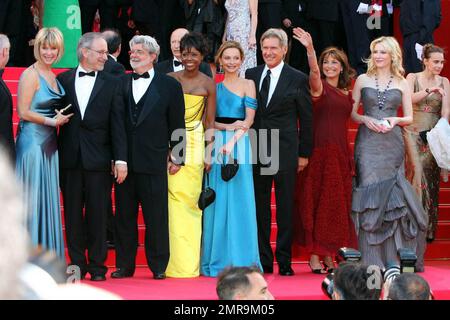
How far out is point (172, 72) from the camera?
7.95 m

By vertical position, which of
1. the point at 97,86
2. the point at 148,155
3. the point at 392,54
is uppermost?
the point at 392,54

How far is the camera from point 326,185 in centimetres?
802

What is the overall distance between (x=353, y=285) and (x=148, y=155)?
3.88 meters

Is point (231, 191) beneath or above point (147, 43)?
beneath

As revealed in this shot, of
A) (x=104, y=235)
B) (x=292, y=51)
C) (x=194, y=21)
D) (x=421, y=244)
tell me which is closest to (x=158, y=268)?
(x=104, y=235)

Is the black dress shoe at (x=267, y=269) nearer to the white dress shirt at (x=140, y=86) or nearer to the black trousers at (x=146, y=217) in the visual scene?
the black trousers at (x=146, y=217)

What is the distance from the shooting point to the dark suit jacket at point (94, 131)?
7.31 meters

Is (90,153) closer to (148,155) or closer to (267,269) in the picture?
(148,155)

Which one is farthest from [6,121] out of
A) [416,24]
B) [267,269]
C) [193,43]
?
[416,24]

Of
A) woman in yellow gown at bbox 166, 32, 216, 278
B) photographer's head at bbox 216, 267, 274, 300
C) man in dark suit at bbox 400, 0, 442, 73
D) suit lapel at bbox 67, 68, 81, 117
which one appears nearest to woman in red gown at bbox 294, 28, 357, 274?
woman in yellow gown at bbox 166, 32, 216, 278

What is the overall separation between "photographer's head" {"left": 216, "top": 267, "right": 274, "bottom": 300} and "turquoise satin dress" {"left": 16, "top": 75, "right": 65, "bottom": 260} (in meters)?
3.79

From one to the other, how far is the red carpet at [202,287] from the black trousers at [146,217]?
161 mm

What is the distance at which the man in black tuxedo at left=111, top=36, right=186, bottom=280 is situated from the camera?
7480mm
